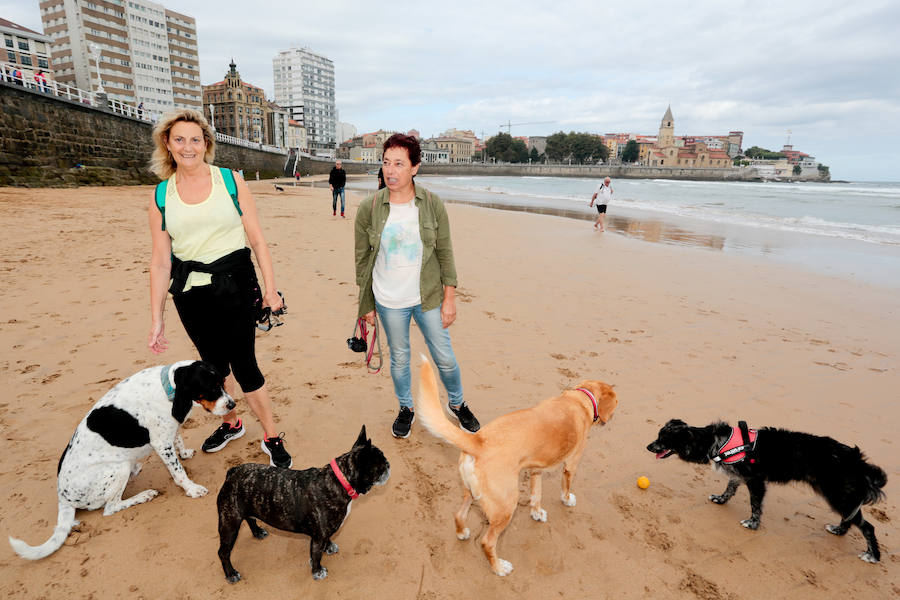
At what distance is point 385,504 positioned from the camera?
10.1ft

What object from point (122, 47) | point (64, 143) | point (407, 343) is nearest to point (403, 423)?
point (407, 343)

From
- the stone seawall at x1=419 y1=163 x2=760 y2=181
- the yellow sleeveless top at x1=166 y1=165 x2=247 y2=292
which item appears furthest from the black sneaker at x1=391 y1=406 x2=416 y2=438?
the stone seawall at x1=419 y1=163 x2=760 y2=181

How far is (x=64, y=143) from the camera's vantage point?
20734 millimetres

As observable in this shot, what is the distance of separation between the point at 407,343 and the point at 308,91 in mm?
162591

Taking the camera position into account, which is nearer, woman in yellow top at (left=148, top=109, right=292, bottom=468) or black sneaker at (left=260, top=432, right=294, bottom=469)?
woman in yellow top at (left=148, top=109, right=292, bottom=468)

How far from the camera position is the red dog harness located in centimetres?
294

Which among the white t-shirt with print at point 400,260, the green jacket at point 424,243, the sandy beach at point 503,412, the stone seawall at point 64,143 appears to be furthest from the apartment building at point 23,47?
the white t-shirt with print at point 400,260

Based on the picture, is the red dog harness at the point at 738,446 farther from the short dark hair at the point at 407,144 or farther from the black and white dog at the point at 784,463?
the short dark hair at the point at 407,144

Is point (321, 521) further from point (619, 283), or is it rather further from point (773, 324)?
point (619, 283)

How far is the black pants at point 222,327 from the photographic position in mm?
2832

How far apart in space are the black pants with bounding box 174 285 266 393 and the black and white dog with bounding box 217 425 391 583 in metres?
0.85

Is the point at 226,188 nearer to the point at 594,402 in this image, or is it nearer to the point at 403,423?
the point at 403,423

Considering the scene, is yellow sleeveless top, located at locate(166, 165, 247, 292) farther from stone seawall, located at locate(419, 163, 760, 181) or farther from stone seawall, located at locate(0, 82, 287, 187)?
stone seawall, located at locate(419, 163, 760, 181)

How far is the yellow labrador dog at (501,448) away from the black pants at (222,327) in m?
1.36
